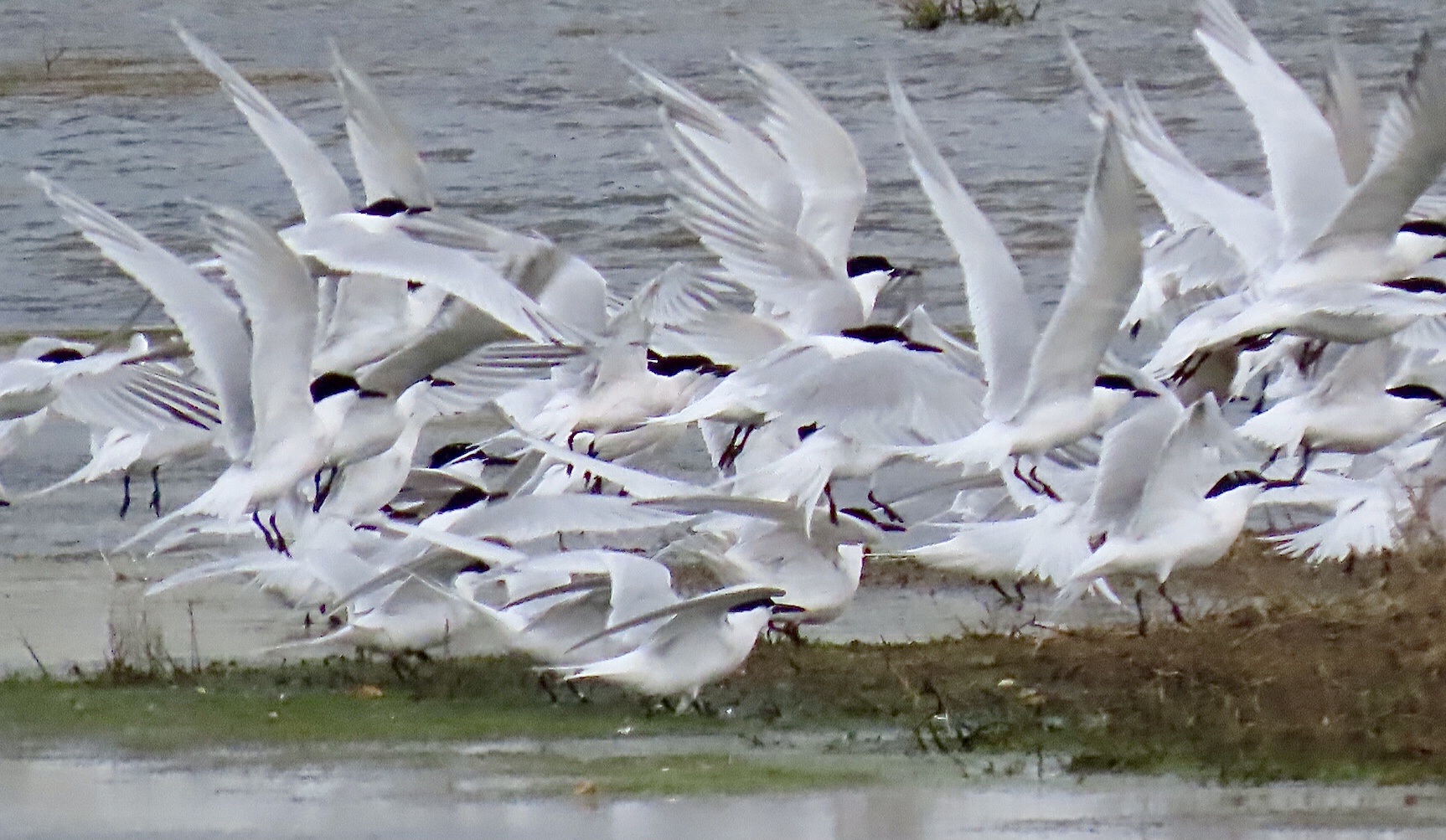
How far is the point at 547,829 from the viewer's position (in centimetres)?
671

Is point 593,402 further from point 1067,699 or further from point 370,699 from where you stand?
point 1067,699

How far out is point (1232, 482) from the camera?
8891mm

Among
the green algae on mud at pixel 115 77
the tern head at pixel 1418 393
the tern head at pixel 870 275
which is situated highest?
the tern head at pixel 870 275

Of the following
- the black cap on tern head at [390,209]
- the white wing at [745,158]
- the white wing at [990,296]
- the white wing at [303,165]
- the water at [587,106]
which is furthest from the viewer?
the water at [587,106]

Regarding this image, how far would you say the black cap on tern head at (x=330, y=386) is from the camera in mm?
9487

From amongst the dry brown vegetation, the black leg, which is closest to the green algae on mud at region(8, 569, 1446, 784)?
the dry brown vegetation

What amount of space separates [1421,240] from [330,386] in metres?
3.90

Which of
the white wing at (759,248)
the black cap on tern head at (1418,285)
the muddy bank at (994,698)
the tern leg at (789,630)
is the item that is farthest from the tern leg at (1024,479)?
the black cap on tern head at (1418,285)

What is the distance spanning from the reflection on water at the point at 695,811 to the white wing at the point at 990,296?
2.46 meters

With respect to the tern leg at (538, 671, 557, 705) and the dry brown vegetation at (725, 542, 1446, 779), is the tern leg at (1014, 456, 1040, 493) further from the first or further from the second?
the tern leg at (538, 671, 557, 705)

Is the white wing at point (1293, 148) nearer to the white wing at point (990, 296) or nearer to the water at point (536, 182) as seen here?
the white wing at point (990, 296)

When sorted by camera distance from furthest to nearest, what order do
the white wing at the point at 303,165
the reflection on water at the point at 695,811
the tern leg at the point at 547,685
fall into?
1. the white wing at the point at 303,165
2. the tern leg at the point at 547,685
3. the reflection on water at the point at 695,811

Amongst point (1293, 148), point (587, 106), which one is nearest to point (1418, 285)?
point (1293, 148)

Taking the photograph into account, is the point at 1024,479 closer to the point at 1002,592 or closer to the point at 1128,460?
the point at 1002,592
